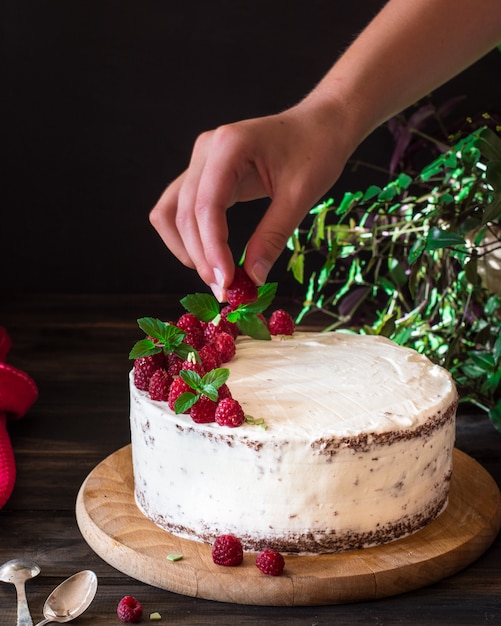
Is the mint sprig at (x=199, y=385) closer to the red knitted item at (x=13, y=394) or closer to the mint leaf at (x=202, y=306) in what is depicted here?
the mint leaf at (x=202, y=306)

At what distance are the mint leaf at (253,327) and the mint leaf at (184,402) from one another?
0.31 m

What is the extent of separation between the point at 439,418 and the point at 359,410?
5.6 inches

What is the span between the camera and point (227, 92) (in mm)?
3127

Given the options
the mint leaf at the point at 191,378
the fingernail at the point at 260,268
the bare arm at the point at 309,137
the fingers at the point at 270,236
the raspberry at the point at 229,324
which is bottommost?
the raspberry at the point at 229,324

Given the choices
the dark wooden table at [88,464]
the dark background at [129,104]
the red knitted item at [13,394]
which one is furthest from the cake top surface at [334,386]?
the dark background at [129,104]

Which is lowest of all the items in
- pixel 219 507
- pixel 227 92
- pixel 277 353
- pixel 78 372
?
pixel 78 372

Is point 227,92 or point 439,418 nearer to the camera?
point 439,418

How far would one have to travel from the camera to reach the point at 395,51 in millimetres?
1739

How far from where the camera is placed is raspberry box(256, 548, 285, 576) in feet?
4.88

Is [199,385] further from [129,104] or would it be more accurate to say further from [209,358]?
[129,104]

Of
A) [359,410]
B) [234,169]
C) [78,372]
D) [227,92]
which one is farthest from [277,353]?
[227,92]

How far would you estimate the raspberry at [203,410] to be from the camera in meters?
1.56

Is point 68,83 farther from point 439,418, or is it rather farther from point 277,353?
point 439,418

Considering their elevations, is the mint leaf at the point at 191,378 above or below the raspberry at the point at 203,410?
above
